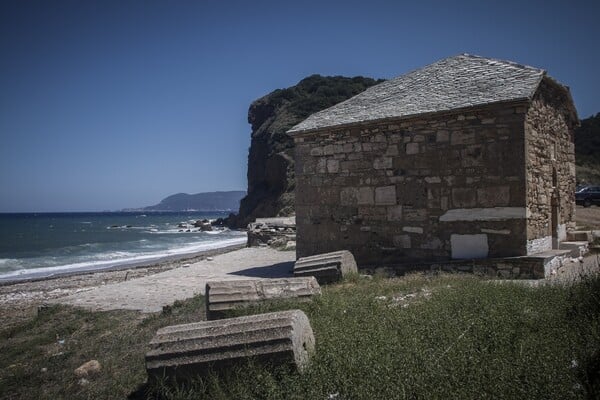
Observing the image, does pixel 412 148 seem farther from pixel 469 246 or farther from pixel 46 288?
pixel 46 288

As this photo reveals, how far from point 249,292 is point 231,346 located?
2.30m

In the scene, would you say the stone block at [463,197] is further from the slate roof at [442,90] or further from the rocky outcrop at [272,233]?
the rocky outcrop at [272,233]

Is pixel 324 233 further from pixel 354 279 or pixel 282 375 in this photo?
pixel 282 375

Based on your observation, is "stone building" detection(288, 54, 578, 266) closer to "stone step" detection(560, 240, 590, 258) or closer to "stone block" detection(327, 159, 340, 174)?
"stone block" detection(327, 159, 340, 174)

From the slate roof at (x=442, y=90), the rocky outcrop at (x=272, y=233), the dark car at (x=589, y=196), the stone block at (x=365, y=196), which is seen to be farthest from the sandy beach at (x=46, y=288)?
the dark car at (x=589, y=196)

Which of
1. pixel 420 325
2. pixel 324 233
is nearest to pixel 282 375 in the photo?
pixel 420 325

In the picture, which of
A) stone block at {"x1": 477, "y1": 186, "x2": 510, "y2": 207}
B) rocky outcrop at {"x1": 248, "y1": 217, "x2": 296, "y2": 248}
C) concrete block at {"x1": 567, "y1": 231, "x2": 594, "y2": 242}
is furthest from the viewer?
rocky outcrop at {"x1": 248, "y1": 217, "x2": 296, "y2": 248}

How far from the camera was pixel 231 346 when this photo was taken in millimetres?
4551

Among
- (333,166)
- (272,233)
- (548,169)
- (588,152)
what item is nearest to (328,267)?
(333,166)

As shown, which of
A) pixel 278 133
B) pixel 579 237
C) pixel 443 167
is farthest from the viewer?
Answer: pixel 278 133

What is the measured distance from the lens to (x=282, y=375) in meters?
4.19

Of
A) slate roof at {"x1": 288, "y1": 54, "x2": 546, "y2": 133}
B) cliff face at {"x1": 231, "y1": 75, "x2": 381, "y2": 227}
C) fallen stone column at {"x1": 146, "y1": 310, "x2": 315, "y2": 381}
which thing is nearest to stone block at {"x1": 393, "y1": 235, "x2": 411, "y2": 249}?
slate roof at {"x1": 288, "y1": 54, "x2": 546, "y2": 133}

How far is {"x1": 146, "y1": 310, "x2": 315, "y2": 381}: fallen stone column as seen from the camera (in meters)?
4.37

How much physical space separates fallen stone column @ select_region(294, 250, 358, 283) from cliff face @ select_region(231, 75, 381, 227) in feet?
95.6
